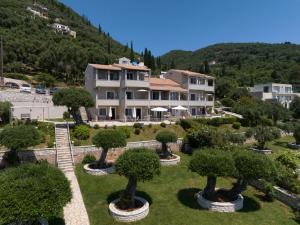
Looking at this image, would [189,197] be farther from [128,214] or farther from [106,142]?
[106,142]

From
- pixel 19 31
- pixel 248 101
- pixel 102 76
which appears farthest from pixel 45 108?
pixel 19 31

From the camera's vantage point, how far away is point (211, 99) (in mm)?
62438

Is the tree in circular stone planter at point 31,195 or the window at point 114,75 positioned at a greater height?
the window at point 114,75

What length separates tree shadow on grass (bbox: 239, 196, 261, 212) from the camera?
22.0 metres

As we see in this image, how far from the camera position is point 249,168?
71.5ft

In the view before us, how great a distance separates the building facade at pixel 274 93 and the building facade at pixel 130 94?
154ft

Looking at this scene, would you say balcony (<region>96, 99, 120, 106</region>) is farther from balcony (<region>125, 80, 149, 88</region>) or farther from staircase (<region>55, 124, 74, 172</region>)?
staircase (<region>55, 124, 74, 172</region>)

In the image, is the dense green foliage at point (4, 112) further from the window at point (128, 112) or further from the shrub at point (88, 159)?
the window at point (128, 112)

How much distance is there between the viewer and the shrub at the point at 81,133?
34291 mm

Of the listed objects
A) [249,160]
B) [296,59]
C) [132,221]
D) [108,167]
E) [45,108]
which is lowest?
[132,221]

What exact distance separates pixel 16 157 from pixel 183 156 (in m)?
20.7

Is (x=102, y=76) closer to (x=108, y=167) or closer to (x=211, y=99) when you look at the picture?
(x=108, y=167)

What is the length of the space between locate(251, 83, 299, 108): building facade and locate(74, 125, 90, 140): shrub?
242 feet

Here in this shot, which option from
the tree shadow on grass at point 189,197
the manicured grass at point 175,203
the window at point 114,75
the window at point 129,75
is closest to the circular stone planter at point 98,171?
the manicured grass at point 175,203
